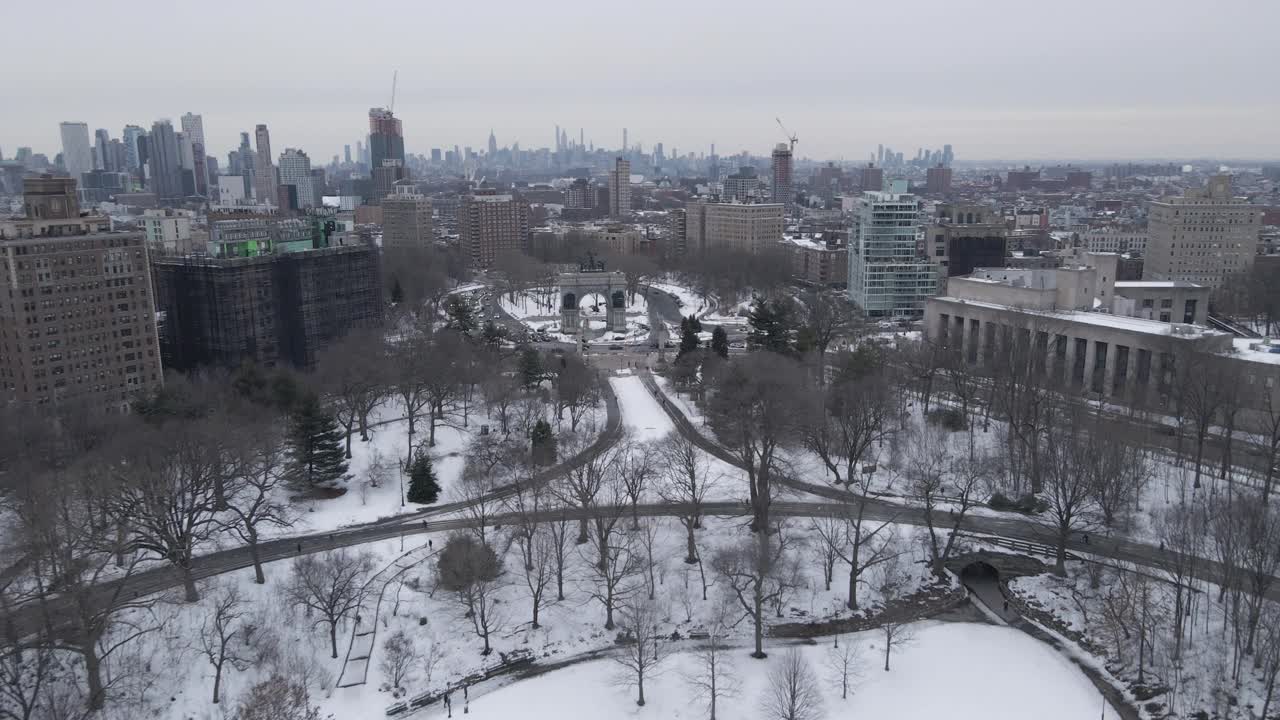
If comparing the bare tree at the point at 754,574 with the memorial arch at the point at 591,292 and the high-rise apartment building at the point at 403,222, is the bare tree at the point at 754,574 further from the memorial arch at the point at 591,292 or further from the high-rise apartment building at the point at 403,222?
the high-rise apartment building at the point at 403,222

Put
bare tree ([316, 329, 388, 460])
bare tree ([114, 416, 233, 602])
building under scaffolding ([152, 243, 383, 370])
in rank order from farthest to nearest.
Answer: building under scaffolding ([152, 243, 383, 370]) < bare tree ([316, 329, 388, 460]) < bare tree ([114, 416, 233, 602])

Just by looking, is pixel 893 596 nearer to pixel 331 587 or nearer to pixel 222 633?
pixel 331 587

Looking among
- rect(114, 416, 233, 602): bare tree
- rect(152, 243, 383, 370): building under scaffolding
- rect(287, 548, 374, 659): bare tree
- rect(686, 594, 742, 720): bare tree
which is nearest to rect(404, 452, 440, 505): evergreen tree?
rect(287, 548, 374, 659): bare tree

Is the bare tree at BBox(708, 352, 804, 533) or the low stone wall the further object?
the bare tree at BBox(708, 352, 804, 533)

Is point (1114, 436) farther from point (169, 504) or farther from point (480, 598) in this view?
point (169, 504)

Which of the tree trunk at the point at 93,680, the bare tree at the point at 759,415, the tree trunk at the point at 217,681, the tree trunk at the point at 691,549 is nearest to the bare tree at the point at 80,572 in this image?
the tree trunk at the point at 93,680

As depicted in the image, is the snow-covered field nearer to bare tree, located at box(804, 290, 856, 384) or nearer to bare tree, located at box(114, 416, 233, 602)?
bare tree, located at box(114, 416, 233, 602)
